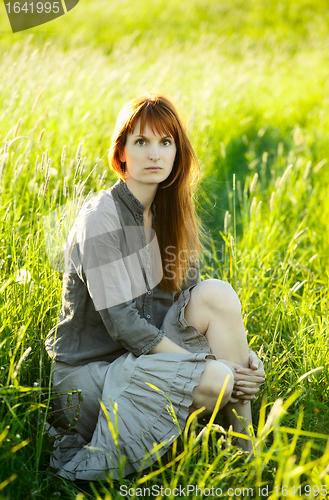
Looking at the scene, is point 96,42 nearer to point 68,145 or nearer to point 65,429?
point 68,145

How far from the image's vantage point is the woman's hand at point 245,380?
1.75m

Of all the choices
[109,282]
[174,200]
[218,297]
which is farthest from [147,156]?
[218,297]

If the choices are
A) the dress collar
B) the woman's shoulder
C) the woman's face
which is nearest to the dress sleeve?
the woman's shoulder

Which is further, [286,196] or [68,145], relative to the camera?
[286,196]

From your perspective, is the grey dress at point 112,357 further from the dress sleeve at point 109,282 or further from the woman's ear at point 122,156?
the woman's ear at point 122,156

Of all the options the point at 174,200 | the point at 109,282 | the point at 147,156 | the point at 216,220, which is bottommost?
the point at 216,220

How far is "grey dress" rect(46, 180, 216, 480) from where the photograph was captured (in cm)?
155

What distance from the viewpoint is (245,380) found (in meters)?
1.77

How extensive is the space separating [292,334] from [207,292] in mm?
622

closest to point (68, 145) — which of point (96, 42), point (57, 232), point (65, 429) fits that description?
point (57, 232)

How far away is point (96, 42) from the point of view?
10.4 m

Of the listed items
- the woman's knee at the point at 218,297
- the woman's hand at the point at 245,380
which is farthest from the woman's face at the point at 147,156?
the woman's hand at the point at 245,380

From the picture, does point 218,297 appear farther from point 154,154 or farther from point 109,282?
point 154,154

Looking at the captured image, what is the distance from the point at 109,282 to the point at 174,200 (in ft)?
2.03
